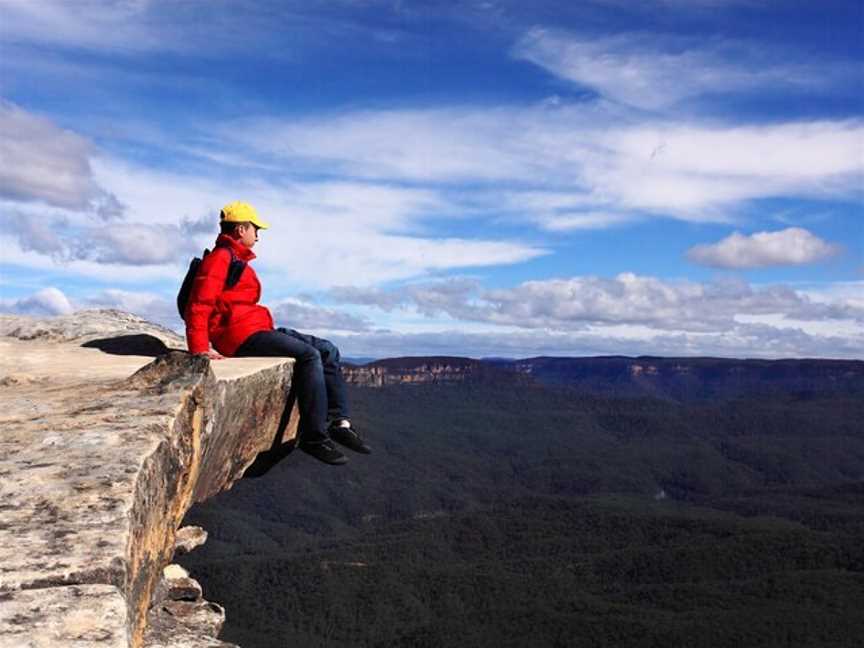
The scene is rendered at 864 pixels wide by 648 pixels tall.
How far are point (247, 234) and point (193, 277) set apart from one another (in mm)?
1116

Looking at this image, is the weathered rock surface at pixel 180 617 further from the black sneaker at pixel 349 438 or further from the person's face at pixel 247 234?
the person's face at pixel 247 234

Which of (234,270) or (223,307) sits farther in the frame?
(223,307)

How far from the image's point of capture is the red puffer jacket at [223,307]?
12.4 m

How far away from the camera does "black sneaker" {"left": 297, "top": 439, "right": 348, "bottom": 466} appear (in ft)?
42.9

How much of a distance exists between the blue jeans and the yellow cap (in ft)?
5.94

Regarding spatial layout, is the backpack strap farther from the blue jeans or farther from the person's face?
the blue jeans

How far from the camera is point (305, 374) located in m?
13.3

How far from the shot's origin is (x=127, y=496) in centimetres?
685

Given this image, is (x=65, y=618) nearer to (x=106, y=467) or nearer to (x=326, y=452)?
(x=106, y=467)

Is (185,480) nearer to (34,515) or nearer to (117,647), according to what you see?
(34,515)

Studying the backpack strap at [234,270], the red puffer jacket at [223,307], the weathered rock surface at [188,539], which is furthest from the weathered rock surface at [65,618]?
the weathered rock surface at [188,539]

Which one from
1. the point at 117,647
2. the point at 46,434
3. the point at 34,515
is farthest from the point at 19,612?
the point at 46,434

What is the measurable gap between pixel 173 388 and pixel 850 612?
669 ft

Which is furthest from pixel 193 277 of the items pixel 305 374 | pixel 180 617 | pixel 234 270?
pixel 180 617
